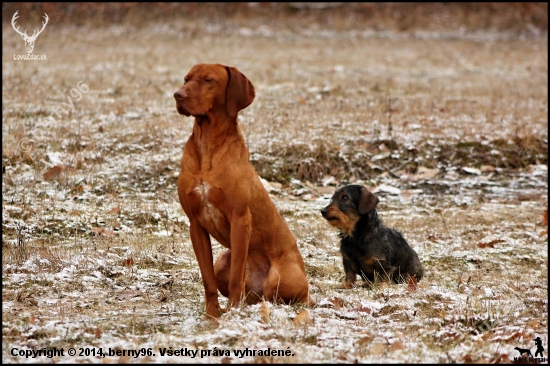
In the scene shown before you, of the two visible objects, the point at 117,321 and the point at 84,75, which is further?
the point at 84,75

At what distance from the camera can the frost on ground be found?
5109 mm

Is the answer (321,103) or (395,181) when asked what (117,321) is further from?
(321,103)

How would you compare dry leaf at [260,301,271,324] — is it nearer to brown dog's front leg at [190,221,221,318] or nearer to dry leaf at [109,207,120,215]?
brown dog's front leg at [190,221,221,318]

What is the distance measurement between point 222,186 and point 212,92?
0.74 meters

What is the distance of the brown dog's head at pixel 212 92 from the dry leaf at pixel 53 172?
5.36m

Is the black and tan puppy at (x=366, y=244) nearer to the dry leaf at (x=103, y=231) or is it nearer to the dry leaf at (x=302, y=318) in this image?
the dry leaf at (x=302, y=318)

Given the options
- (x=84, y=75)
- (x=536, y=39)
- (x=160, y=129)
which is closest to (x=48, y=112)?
(x=160, y=129)

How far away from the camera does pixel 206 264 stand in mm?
5758

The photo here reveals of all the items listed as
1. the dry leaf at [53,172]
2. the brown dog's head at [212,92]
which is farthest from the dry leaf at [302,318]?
the dry leaf at [53,172]

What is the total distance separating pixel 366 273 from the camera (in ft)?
25.2

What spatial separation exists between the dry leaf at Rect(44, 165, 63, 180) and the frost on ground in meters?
0.04

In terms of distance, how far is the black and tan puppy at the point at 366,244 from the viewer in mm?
7582

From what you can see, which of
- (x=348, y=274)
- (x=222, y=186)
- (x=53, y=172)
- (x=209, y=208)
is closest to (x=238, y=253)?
(x=209, y=208)

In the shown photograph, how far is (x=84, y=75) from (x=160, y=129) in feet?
22.0
